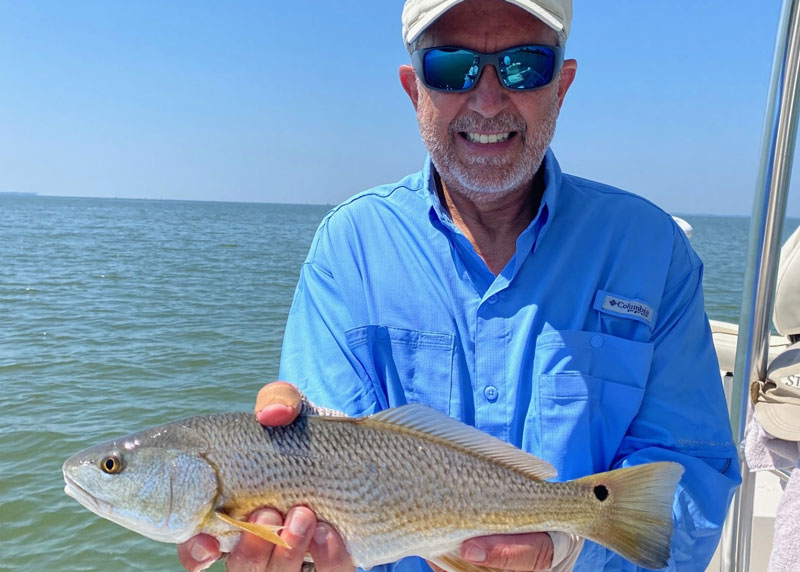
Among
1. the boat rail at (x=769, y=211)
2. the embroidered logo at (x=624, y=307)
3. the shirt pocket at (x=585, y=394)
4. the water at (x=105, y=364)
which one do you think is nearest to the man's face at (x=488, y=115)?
the embroidered logo at (x=624, y=307)

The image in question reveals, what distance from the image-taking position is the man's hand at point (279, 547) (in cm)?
207

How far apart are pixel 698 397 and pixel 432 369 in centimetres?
101

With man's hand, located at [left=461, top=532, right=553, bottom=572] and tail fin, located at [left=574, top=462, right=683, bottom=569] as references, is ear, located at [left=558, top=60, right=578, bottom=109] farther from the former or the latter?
man's hand, located at [left=461, top=532, right=553, bottom=572]

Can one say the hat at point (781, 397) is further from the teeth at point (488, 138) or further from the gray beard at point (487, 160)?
the teeth at point (488, 138)

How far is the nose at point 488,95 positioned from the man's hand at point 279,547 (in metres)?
A: 1.36

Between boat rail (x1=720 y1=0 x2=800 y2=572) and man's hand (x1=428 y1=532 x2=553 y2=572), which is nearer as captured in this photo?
man's hand (x1=428 y1=532 x2=553 y2=572)

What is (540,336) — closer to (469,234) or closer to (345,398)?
(469,234)

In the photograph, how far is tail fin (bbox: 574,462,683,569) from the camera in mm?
2094

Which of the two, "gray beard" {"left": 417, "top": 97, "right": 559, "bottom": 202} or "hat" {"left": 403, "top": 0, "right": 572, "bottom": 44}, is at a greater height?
"hat" {"left": 403, "top": 0, "right": 572, "bottom": 44}

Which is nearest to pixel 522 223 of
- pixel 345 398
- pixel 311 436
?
pixel 345 398

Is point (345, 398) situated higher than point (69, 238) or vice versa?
point (345, 398)

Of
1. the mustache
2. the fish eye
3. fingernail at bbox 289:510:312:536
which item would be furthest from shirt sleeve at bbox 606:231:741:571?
the fish eye

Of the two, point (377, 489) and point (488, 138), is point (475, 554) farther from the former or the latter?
point (488, 138)

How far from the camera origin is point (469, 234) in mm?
2783
